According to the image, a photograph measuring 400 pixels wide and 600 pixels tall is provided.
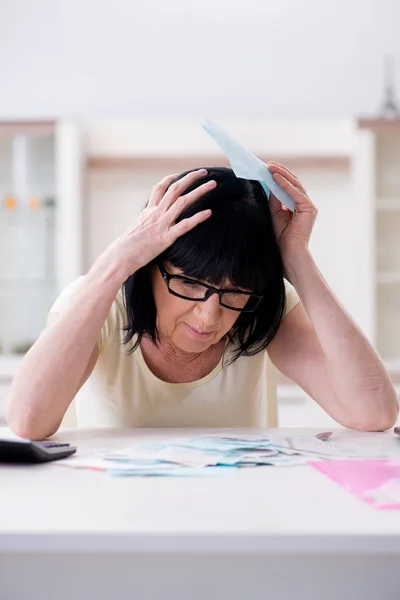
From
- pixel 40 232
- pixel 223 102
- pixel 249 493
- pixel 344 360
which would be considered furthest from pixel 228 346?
pixel 223 102

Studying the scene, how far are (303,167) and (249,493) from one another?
3.17 metres

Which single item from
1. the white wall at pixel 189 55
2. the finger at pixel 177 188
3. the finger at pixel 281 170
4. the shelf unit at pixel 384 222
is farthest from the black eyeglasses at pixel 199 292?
the white wall at pixel 189 55

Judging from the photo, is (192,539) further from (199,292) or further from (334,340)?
(334,340)

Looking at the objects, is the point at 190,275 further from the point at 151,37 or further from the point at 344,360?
the point at 151,37

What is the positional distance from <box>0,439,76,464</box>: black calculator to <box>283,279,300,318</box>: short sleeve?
637mm

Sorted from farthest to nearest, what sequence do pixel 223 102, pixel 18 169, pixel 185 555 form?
pixel 223 102 < pixel 18 169 < pixel 185 555

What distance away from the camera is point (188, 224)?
1.35 metres

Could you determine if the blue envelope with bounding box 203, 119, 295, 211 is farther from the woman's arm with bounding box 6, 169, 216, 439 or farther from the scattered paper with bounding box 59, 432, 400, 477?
the scattered paper with bounding box 59, 432, 400, 477

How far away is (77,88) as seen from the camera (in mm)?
4188

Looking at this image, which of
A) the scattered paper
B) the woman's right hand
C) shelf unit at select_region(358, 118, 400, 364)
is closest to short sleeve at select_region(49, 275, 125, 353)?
the woman's right hand

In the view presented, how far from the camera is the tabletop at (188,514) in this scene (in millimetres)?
778

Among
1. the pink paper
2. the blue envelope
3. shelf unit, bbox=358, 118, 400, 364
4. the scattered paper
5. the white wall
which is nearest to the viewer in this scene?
the pink paper

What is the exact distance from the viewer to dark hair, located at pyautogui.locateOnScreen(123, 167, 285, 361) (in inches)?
54.2

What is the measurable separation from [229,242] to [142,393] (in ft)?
1.19
